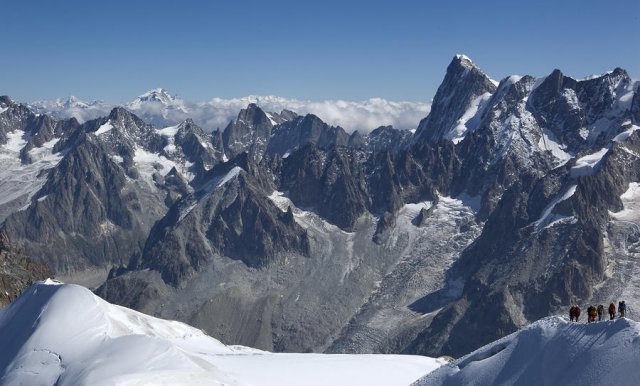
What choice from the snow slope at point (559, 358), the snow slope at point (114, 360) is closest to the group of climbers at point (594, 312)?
the snow slope at point (559, 358)

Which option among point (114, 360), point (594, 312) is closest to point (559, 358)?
point (594, 312)

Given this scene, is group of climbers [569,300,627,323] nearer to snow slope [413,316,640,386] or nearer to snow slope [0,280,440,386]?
snow slope [413,316,640,386]

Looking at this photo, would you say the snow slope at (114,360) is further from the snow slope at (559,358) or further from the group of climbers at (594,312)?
the group of climbers at (594,312)

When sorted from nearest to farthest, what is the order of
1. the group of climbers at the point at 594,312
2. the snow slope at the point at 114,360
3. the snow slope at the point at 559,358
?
1. the snow slope at the point at 559,358
2. the group of climbers at the point at 594,312
3. the snow slope at the point at 114,360

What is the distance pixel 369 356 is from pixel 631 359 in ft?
205

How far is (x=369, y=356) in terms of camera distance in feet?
373

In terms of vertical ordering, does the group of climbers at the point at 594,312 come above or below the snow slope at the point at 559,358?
above

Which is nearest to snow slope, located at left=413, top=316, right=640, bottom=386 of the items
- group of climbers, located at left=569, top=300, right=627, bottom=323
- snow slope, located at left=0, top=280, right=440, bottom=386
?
group of climbers, located at left=569, top=300, right=627, bottom=323

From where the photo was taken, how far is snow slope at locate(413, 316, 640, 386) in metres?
55.1

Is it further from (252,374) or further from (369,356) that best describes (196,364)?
(369,356)

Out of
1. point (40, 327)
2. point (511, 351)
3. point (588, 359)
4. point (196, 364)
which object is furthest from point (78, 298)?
point (588, 359)

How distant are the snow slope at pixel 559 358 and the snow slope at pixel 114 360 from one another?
28.8 metres

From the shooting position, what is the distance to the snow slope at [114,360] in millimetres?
82250

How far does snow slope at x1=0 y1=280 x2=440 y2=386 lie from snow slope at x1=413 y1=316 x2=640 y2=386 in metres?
28.8
